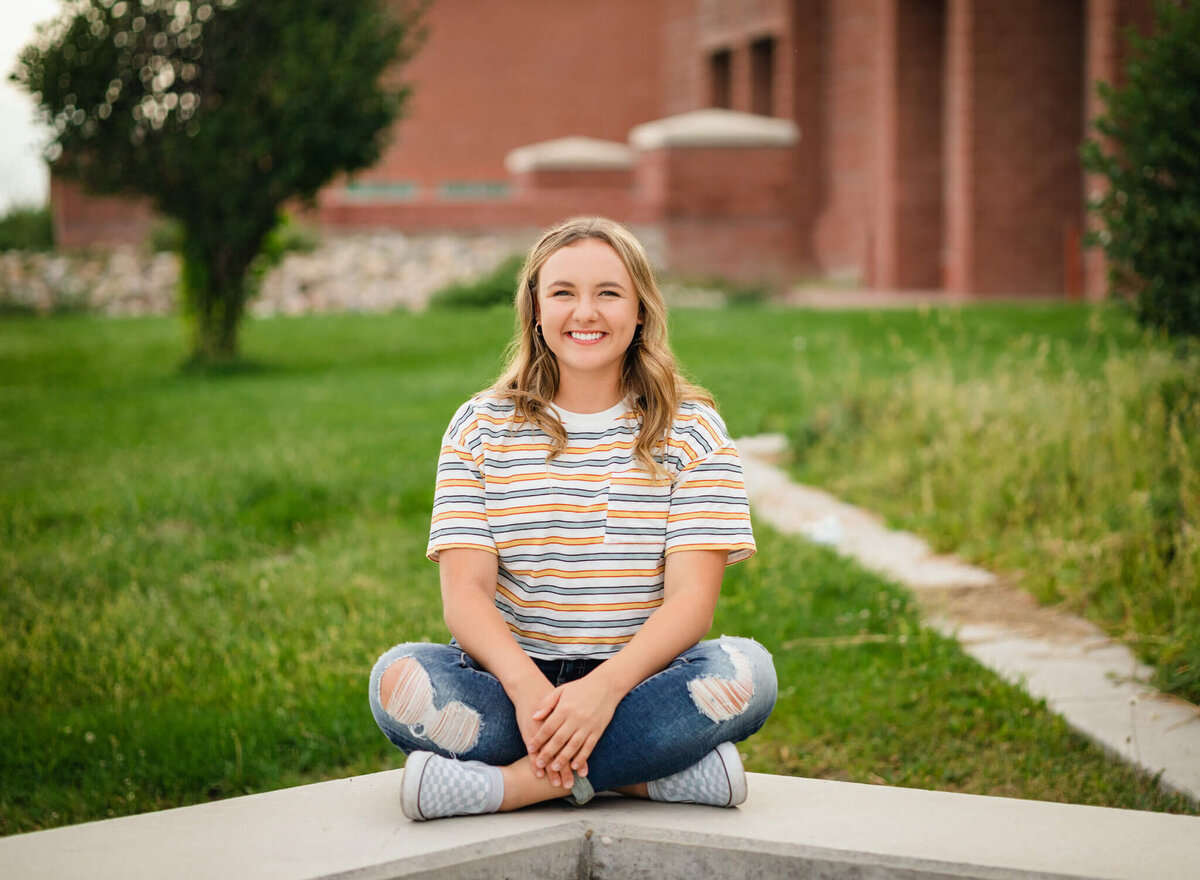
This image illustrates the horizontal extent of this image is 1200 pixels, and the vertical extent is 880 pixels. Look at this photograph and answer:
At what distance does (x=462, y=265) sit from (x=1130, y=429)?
1597cm

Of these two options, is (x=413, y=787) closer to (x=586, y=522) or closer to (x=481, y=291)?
(x=586, y=522)

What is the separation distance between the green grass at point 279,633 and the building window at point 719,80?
58.9 ft

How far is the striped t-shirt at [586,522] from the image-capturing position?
2.69m

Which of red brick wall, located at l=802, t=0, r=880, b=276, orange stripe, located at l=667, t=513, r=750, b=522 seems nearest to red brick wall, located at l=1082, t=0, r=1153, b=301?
red brick wall, located at l=802, t=0, r=880, b=276

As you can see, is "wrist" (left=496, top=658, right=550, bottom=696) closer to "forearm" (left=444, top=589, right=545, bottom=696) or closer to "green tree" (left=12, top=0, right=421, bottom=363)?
"forearm" (left=444, top=589, right=545, bottom=696)

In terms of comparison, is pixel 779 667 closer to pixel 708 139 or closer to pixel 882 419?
pixel 882 419

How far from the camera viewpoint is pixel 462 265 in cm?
2081

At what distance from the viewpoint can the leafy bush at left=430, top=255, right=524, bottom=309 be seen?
16188 millimetres

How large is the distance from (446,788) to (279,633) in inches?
80.3

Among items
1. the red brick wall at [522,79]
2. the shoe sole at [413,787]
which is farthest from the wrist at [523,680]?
the red brick wall at [522,79]

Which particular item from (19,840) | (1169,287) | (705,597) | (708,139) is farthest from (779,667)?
(708,139)

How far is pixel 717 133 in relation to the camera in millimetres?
18703

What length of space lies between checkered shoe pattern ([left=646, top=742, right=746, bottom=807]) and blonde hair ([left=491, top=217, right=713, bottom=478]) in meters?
0.58

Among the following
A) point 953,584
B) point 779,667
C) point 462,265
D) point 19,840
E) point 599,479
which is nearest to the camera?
point 19,840
